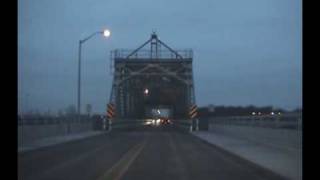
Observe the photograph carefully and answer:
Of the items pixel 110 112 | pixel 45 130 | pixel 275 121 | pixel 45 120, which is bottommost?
pixel 45 130

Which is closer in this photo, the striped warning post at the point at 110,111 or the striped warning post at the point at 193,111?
the striped warning post at the point at 193,111

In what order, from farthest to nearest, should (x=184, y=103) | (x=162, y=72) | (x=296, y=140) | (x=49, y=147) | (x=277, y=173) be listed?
(x=184, y=103) < (x=162, y=72) < (x=49, y=147) < (x=296, y=140) < (x=277, y=173)

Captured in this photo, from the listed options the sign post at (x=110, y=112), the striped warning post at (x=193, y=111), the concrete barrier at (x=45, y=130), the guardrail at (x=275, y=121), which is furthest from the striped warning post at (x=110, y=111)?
the guardrail at (x=275, y=121)

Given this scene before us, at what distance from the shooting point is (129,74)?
58.6 m

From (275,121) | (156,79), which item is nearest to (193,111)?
(156,79)

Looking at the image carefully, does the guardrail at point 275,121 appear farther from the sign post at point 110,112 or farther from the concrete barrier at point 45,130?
the sign post at point 110,112

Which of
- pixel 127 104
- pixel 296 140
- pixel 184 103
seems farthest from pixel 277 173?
pixel 127 104

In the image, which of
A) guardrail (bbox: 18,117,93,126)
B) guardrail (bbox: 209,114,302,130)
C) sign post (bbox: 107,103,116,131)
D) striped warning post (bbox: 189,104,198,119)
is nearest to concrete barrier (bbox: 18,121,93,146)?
guardrail (bbox: 18,117,93,126)

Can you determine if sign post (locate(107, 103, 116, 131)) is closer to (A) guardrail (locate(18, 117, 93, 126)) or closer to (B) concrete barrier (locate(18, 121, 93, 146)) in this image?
(B) concrete barrier (locate(18, 121, 93, 146))

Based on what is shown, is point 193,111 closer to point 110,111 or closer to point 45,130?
point 110,111

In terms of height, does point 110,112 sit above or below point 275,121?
above

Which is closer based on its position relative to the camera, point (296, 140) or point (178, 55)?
point (296, 140)
